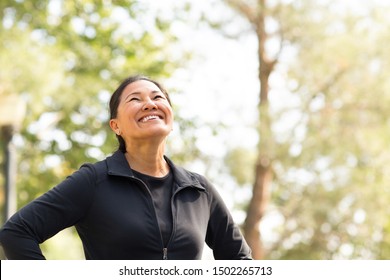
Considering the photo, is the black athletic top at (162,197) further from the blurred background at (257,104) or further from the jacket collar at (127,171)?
the blurred background at (257,104)

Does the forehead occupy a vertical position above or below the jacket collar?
above

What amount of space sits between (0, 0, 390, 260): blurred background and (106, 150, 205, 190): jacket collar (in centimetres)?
788

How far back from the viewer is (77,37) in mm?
11211

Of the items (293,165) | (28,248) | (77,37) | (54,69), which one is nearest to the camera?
(28,248)

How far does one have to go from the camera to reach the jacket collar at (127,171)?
2.30 metres

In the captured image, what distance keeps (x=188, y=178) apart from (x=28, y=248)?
22.6 inches

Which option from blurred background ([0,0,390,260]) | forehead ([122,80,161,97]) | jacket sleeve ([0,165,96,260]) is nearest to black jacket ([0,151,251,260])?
jacket sleeve ([0,165,96,260])

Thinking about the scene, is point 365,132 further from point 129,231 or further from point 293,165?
point 129,231

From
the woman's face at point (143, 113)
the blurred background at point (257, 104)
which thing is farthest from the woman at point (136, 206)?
the blurred background at point (257, 104)

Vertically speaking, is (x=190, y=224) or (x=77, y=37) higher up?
(x=77, y=37)

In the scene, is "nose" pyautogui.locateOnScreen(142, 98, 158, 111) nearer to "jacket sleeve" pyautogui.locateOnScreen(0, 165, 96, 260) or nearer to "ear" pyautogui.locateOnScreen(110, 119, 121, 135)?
"ear" pyautogui.locateOnScreen(110, 119, 121, 135)

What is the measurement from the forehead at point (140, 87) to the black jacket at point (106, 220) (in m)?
0.27

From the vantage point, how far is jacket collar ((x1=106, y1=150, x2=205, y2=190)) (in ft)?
7.54
